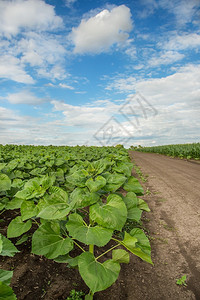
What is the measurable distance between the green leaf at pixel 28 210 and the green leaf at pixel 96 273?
2.22ft

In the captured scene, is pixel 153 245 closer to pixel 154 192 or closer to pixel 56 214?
pixel 56 214

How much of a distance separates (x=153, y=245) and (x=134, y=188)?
5.38ft

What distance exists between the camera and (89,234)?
68.7 inches

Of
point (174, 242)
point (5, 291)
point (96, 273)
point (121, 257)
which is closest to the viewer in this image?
point (5, 291)

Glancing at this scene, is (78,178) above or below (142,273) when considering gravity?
above

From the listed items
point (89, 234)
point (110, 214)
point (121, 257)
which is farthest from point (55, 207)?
point (121, 257)

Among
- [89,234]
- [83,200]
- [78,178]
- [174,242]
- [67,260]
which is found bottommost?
[174,242]

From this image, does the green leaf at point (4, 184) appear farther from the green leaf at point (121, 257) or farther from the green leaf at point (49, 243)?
the green leaf at point (121, 257)

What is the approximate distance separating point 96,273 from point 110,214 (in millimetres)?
452

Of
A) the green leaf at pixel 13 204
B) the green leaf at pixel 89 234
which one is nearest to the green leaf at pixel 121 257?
the green leaf at pixel 89 234

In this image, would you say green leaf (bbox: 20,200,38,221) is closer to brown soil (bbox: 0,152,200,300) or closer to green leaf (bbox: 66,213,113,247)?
green leaf (bbox: 66,213,113,247)

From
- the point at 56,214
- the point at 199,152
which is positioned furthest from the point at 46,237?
the point at 199,152

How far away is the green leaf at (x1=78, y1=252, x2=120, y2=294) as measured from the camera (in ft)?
5.09

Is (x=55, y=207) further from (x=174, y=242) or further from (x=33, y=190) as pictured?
(x=174, y=242)
